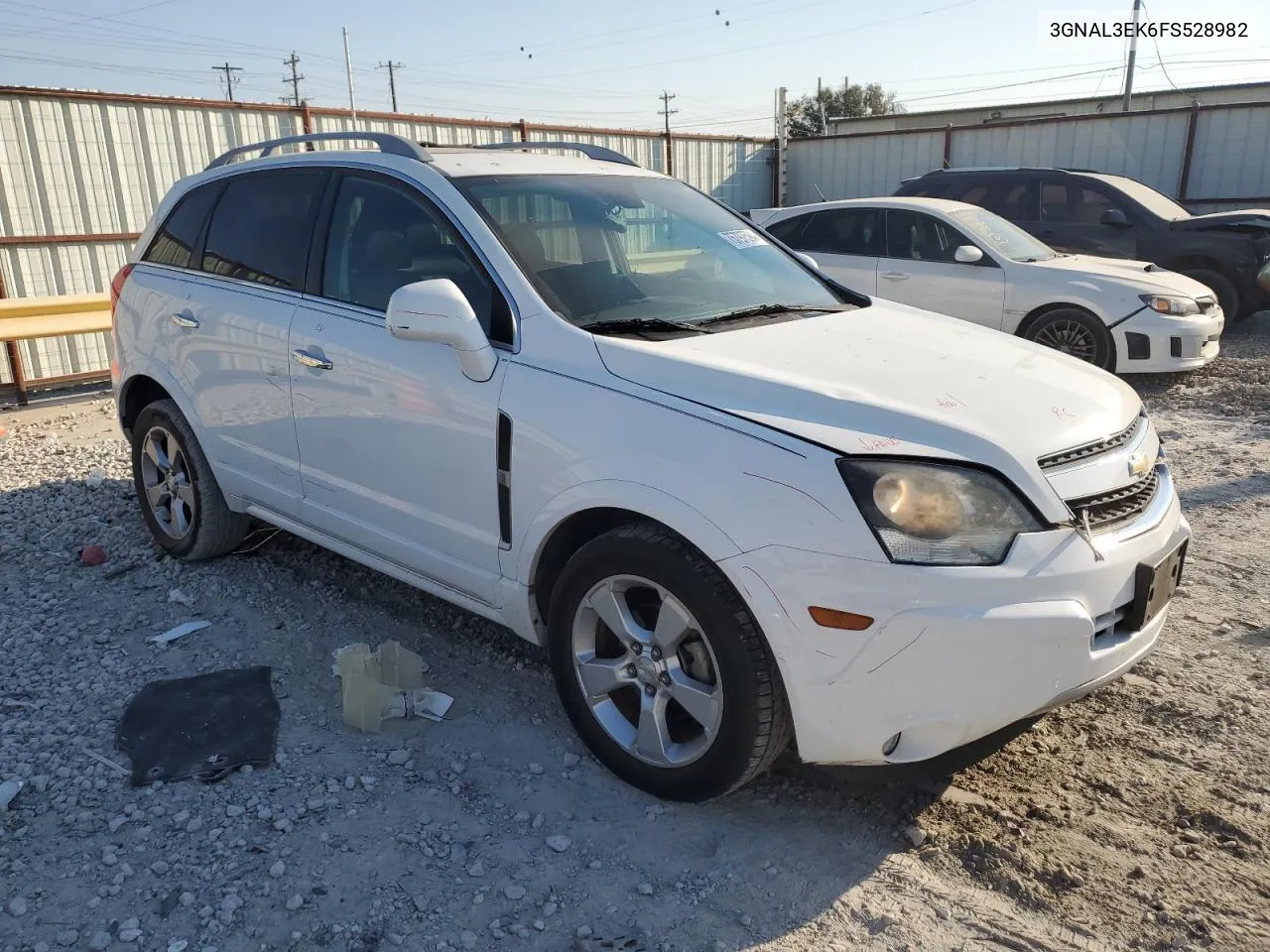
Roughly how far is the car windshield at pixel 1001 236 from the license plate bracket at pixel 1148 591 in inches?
261

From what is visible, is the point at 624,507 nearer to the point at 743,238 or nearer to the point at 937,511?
the point at 937,511

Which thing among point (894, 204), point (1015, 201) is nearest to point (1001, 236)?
point (894, 204)

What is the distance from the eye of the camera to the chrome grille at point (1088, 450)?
103 inches

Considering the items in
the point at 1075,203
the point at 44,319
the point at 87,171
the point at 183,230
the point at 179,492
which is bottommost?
the point at 179,492

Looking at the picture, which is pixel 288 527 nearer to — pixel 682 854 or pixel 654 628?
pixel 654 628

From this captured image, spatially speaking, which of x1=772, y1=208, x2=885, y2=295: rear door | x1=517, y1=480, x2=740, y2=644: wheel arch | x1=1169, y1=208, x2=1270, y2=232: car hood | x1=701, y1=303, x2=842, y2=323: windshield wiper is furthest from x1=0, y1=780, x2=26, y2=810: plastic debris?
x1=1169, y1=208, x2=1270, y2=232: car hood

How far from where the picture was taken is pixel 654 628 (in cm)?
289

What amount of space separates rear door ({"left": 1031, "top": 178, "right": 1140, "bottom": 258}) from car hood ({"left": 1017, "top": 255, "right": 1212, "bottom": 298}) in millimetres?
1896

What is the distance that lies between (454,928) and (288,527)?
2179 millimetres

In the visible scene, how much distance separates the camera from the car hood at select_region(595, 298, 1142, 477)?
258cm

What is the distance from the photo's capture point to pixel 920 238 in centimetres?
919

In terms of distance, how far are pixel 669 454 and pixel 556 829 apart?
3.81ft

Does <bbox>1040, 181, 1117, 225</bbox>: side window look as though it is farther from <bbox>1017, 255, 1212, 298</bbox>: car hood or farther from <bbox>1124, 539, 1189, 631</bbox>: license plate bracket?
<bbox>1124, 539, 1189, 631</bbox>: license plate bracket

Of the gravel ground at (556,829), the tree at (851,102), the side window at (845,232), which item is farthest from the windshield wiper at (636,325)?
the tree at (851,102)
